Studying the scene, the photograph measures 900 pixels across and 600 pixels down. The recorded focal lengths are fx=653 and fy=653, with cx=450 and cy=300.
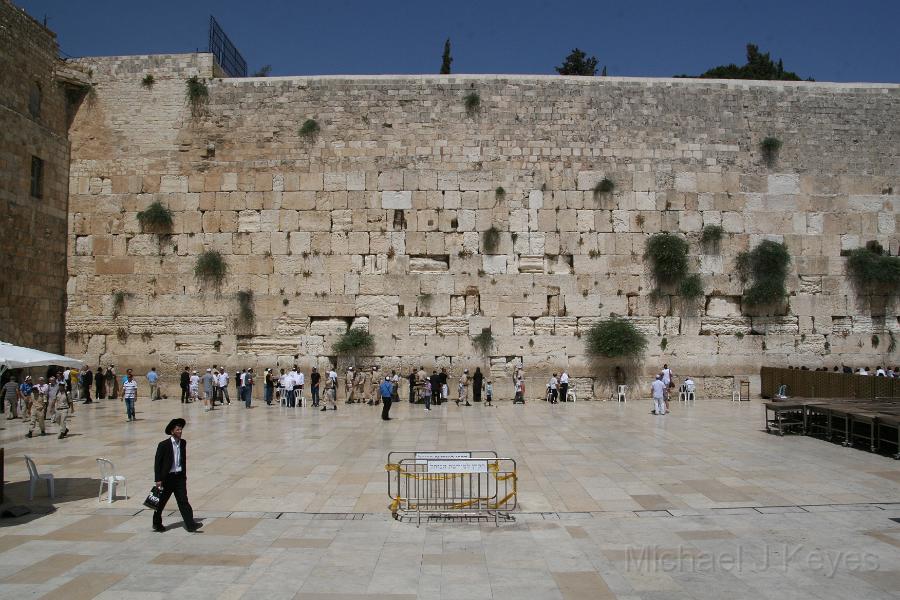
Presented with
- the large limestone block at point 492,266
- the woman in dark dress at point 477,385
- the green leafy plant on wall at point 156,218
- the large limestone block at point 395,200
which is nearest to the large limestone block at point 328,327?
the large limestone block at point 395,200

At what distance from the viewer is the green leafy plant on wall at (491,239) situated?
55.2 ft

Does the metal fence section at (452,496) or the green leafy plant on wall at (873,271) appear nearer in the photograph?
the metal fence section at (452,496)

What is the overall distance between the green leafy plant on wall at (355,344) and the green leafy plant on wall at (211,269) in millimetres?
3469

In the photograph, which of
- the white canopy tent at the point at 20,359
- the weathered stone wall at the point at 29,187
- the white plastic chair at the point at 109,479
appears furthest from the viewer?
the weathered stone wall at the point at 29,187

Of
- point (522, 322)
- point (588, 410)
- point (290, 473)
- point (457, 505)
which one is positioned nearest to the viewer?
point (457, 505)

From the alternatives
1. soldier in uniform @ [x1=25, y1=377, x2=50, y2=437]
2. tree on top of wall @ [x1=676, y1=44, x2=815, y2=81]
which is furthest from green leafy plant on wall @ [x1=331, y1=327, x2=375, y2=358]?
tree on top of wall @ [x1=676, y1=44, x2=815, y2=81]

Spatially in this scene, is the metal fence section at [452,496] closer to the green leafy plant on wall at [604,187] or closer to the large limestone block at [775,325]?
the green leafy plant on wall at [604,187]

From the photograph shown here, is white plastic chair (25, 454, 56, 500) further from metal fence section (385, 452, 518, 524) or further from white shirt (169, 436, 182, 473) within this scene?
metal fence section (385, 452, 518, 524)

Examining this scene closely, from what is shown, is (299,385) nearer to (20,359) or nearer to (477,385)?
(477,385)

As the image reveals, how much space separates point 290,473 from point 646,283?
11409 millimetres

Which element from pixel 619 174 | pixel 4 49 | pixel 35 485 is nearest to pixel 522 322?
pixel 619 174

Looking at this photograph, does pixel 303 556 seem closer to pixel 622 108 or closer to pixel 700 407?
pixel 700 407

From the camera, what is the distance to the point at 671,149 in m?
17.2

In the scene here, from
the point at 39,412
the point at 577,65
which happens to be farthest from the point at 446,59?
the point at 39,412
